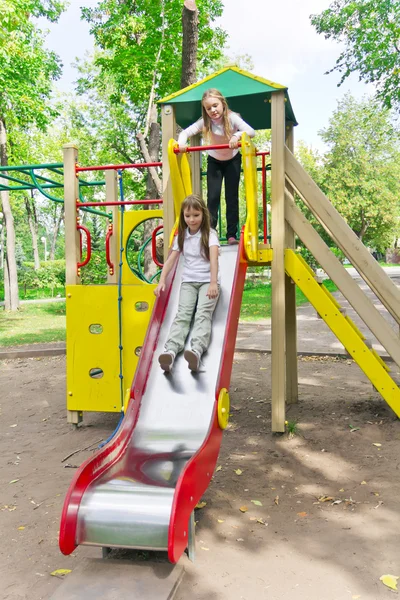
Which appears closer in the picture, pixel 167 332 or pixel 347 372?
pixel 167 332

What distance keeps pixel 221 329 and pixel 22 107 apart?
13.2 m

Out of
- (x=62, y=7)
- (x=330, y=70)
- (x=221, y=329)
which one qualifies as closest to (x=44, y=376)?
(x=221, y=329)

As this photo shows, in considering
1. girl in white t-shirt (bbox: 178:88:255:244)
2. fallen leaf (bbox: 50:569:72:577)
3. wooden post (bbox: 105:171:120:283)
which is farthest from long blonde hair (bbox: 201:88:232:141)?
fallen leaf (bbox: 50:569:72:577)

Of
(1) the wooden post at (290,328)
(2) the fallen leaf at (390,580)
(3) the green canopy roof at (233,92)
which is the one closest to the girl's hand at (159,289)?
(1) the wooden post at (290,328)

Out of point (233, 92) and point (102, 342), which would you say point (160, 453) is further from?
point (233, 92)

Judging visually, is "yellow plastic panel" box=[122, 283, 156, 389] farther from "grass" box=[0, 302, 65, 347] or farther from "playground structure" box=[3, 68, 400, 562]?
"grass" box=[0, 302, 65, 347]

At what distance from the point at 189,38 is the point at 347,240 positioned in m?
6.60

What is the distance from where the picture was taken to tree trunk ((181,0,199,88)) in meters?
9.38

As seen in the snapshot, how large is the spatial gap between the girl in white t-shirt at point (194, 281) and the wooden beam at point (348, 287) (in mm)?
958

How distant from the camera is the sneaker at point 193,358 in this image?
3.85 metres

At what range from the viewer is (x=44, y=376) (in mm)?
8477

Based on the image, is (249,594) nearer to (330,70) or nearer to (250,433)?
(250,433)

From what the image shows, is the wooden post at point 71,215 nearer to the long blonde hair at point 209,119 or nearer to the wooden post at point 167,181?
the wooden post at point 167,181

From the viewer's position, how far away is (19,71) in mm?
14875
